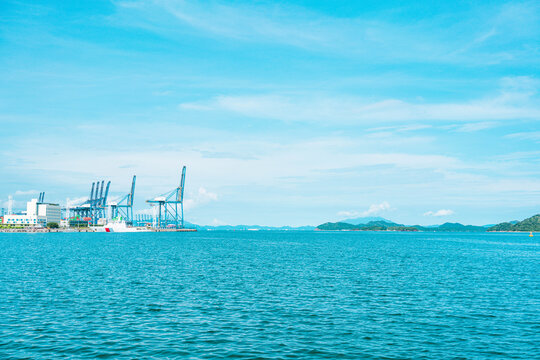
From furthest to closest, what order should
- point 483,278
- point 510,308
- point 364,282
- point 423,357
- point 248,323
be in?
point 483,278, point 364,282, point 510,308, point 248,323, point 423,357

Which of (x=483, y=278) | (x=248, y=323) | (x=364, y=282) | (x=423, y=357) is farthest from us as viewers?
(x=483, y=278)

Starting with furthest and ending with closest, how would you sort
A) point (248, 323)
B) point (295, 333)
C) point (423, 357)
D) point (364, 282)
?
point (364, 282) → point (248, 323) → point (295, 333) → point (423, 357)

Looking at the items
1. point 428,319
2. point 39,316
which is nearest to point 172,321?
point 39,316

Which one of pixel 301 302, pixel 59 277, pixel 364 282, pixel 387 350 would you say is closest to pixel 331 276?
pixel 364 282

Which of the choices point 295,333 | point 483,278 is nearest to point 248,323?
point 295,333

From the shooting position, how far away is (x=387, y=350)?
2380 cm

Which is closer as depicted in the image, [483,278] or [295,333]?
[295,333]

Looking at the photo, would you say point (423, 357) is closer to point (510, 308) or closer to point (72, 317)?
point (510, 308)

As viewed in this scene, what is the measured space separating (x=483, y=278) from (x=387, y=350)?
37687 millimetres

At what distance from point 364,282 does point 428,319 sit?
1822 cm

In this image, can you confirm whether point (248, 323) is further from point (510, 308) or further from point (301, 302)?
point (510, 308)

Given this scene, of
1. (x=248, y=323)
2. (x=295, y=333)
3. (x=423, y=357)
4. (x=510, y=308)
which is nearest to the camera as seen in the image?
(x=423, y=357)

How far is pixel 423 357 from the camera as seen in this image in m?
22.6

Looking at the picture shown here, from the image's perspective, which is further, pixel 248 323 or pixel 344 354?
pixel 248 323
